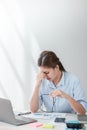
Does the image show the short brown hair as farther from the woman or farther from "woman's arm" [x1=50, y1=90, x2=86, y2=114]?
"woman's arm" [x1=50, y1=90, x2=86, y2=114]

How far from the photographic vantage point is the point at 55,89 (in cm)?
267

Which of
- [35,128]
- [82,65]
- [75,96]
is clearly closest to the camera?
[35,128]

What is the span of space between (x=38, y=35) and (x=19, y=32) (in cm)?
29

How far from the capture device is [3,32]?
12.5 feet

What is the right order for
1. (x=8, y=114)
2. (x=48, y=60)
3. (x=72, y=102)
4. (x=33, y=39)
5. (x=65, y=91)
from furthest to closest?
(x=33, y=39)
(x=65, y=91)
(x=48, y=60)
(x=72, y=102)
(x=8, y=114)

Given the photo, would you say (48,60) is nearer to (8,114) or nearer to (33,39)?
(8,114)

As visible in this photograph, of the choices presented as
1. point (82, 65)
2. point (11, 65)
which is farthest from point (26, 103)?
point (82, 65)

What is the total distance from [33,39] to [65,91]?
1242 mm

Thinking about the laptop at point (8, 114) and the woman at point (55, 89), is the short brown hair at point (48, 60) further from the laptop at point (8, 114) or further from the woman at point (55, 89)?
the laptop at point (8, 114)

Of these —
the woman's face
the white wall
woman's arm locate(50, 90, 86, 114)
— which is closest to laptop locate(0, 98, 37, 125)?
woman's arm locate(50, 90, 86, 114)

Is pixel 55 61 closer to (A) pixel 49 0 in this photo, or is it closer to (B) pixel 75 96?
(B) pixel 75 96

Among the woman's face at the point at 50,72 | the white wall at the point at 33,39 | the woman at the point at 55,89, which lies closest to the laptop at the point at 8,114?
the woman at the point at 55,89

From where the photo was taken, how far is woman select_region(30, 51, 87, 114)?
258 cm

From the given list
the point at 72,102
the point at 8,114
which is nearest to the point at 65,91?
the point at 72,102
